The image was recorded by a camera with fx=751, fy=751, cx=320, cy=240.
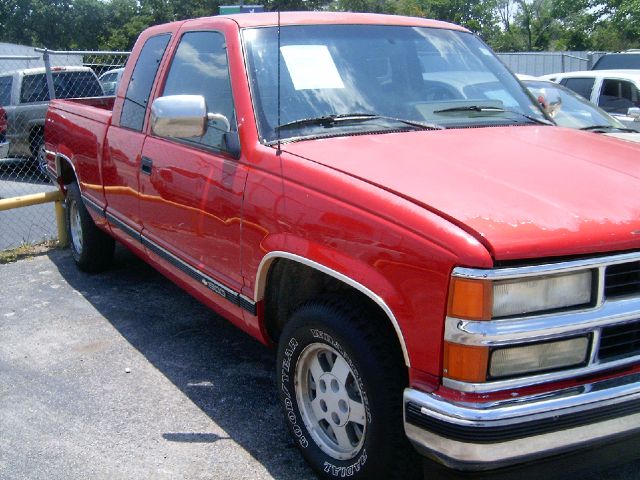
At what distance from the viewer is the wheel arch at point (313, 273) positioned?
260cm

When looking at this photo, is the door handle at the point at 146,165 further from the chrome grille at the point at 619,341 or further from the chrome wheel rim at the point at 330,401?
the chrome grille at the point at 619,341

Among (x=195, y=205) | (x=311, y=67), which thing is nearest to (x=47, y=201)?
(x=195, y=205)

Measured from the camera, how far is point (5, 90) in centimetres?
1245

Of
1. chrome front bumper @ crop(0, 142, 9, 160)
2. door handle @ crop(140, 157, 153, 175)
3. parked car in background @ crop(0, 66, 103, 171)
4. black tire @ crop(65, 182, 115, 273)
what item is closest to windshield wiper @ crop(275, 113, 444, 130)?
door handle @ crop(140, 157, 153, 175)

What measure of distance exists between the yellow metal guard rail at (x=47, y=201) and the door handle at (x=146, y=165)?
276 cm

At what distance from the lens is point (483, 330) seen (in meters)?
2.35

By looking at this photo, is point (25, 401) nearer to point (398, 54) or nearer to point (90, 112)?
point (90, 112)

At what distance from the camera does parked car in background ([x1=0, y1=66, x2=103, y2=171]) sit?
476 inches

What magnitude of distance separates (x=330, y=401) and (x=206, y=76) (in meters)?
1.96

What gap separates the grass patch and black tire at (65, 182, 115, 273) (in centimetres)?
82

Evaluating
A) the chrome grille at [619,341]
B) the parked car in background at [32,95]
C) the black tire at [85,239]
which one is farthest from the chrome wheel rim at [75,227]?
the parked car in background at [32,95]

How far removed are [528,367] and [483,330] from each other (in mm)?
228

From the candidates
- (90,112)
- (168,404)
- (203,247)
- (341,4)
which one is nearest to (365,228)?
(203,247)

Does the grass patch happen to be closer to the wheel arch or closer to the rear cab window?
the wheel arch
